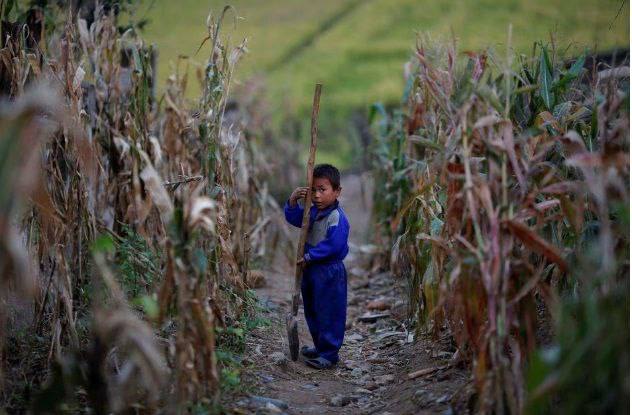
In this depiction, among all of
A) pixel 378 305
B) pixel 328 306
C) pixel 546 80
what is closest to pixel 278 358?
pixel 328 306

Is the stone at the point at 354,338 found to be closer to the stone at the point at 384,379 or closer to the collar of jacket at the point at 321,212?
the stone at the point at 384,379

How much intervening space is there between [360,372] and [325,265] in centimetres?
66

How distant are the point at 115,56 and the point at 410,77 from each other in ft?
8.31

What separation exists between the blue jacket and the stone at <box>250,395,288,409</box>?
95 cm

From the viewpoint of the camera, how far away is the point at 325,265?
153 inches

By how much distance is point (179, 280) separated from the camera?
249 centimetres

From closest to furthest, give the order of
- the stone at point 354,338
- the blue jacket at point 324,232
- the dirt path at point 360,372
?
the dirt path at point 360,372, the blue jacket at point 324,232, the stone at point 354,338

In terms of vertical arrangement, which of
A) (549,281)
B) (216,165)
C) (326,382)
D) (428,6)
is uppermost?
(428,6)

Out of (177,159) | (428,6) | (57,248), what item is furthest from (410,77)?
(428,6)

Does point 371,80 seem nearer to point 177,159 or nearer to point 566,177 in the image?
point 177,159

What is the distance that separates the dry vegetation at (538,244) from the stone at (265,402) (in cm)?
83

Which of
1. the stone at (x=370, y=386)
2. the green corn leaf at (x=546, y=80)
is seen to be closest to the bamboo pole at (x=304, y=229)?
the stone at (x=370, y=386)

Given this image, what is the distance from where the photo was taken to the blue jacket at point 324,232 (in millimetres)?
3785

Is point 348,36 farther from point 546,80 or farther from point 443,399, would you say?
point 443,399
